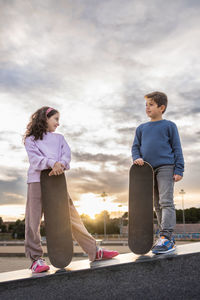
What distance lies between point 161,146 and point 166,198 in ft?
2.30

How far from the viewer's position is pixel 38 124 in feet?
13.2

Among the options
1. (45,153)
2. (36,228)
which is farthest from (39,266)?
(45,153)

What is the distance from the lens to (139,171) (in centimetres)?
418

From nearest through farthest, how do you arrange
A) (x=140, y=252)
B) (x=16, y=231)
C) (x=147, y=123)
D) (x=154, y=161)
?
(x=140, y=252) < (x=154, y=161) < (x=147, y=123) < (x=16, y=231)

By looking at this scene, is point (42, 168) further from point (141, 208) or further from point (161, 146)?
point (161, 146)

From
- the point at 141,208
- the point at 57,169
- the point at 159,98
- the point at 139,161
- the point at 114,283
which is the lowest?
the point at 114,283

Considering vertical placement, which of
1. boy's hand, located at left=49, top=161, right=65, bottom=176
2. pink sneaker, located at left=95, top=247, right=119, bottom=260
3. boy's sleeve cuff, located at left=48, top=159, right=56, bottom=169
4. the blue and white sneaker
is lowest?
pink sneaker, located at left=95, top=247, right=119, bottom=260

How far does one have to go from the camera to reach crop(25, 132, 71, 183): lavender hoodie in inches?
148

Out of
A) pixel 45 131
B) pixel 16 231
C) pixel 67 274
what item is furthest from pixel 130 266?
pixel 16 231

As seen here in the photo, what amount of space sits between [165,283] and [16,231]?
85523 mm

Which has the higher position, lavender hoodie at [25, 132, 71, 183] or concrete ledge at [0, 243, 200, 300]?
lavender hoodie at [25, 132, 71, 183]

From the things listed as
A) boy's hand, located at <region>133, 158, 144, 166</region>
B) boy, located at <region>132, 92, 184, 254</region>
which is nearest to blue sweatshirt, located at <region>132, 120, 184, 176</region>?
boy, located at <region>132, 92, 184, 254</region>

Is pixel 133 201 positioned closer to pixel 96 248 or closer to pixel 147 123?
pixel 96 248

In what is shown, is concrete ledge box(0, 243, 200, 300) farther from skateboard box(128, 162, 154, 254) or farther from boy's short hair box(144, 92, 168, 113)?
boy's short hair box(144, 92, 168, 113)
